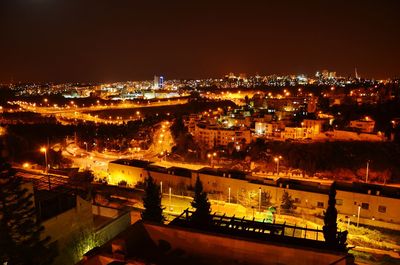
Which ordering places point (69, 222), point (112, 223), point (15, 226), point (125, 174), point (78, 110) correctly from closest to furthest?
point (15, 226) → point (69, 222) → point (112, 223) → point (125, 174) → point (78, 110)

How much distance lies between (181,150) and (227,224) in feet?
76.6

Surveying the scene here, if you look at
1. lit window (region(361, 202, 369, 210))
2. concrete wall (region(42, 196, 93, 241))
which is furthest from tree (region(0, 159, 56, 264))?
lit window (region(361, 202, 369, 210))

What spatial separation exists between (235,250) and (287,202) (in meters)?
11.0

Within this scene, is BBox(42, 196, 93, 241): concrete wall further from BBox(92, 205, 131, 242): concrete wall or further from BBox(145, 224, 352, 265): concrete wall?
BBox(145, 224, 352, 265): concrete wall

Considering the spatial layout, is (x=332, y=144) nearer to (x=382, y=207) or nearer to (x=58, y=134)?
(x=382, y=207)

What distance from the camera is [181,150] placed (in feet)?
97.4

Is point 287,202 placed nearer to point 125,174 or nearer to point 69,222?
point 69,222

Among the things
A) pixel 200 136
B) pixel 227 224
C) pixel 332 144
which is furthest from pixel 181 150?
pixel 227 224

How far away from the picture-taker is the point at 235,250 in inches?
191

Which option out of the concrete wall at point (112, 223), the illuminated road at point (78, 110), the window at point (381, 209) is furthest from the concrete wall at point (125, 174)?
the illuminated road at point (78, 110)

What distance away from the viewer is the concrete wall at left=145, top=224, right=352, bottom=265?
456cm

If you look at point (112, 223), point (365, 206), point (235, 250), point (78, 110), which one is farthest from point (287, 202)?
point (78, 110)

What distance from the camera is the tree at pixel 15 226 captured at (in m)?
5.80

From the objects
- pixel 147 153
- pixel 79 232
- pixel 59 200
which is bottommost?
pixel 147 153
